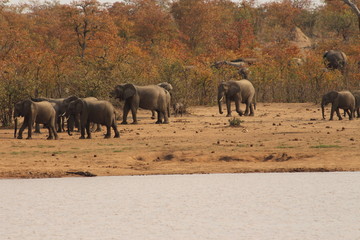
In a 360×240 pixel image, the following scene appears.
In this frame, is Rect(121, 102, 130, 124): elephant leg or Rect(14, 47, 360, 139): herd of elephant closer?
Rect(14, 47, 360, 139): herd of elephant

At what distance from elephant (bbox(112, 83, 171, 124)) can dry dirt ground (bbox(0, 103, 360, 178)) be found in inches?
53.8

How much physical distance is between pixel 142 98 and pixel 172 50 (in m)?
23.9

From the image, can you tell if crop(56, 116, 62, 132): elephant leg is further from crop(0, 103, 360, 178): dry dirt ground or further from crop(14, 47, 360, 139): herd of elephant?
crop(0, 103, 360, 178): dry dirt ground

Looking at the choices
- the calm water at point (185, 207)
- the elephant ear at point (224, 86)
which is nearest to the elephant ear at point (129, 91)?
the elephant ear at point (224, 86)

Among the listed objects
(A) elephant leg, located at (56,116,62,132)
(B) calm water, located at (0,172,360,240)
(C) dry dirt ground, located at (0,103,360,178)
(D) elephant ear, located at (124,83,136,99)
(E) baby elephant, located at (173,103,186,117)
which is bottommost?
(B) calm water, located at (0,172,360,240)

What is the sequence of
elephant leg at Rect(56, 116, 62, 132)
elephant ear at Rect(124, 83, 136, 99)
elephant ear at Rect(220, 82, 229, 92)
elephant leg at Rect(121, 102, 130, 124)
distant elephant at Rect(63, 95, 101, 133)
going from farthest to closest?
elephant ear at Rect(220, 82, 229, 92)
elephant ear at Rect(124, 83, 136, 99)
elephant leg at Rect(121, 102, 130, 124)
elephant leg at Rect(56, 116, 62, 132)
distant elephant at Rect(63, 95, 101, 133)

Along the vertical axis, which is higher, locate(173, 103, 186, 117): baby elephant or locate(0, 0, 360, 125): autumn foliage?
locate(0, 0, 360, 125): autumn foliage

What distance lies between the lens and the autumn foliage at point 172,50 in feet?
86.5

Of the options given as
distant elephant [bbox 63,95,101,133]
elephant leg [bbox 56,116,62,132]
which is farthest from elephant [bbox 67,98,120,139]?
elephant leg [bbox 56,116,62,132]

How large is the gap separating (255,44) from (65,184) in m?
47.3

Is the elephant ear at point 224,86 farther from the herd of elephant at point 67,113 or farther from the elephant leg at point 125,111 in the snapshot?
the herd of elephant at point 67,113

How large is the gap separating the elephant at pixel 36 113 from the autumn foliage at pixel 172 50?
13.1 feet

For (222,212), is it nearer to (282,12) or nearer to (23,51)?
(23,51)

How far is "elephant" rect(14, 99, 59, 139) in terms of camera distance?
17000mm
